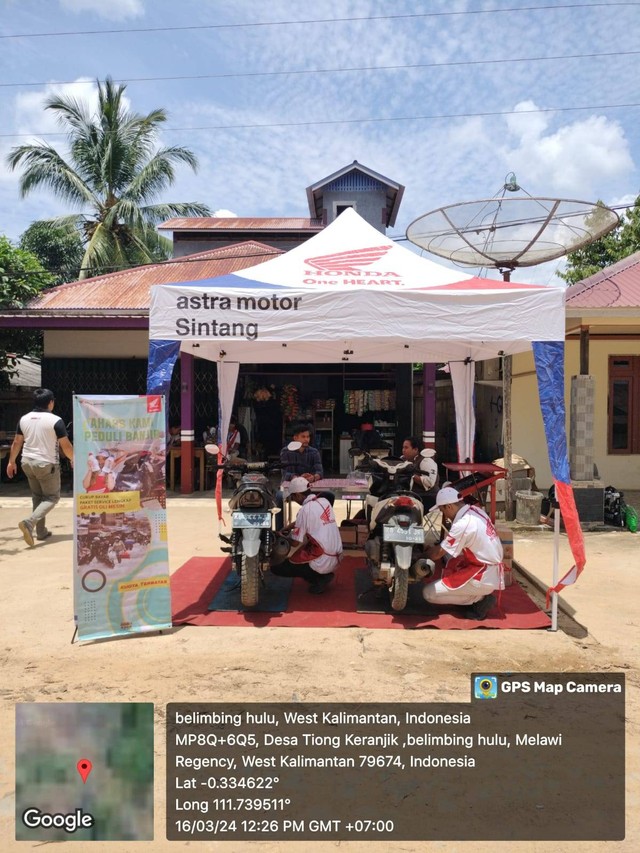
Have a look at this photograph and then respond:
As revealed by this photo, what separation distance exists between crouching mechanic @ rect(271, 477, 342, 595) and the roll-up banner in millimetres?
1164

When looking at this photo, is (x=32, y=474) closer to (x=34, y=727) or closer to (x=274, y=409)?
(x=34, y=727)

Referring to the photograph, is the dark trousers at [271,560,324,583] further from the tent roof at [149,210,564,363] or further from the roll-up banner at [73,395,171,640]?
the tent roof at [149,210,564,363]

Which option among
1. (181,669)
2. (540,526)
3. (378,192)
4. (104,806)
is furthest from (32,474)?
(378,192)

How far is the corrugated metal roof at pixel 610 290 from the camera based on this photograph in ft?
29.2

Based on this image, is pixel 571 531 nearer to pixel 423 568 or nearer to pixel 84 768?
pixel 423 568

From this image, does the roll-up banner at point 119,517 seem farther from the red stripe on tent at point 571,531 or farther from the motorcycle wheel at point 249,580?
the red stripe on tent at point 571,531

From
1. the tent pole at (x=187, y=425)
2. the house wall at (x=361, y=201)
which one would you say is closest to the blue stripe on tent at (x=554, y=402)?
the tent pole at (x=187, y=425)

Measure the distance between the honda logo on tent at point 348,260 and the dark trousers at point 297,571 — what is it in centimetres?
267

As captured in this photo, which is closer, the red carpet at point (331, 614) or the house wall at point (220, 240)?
the red carpet at point (331, 614)

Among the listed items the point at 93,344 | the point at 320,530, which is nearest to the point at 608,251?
the point at 93,344

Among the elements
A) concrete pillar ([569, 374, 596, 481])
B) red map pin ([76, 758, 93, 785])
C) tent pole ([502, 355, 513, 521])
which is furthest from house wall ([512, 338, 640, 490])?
red map pin ([76, 758, 93, 785])

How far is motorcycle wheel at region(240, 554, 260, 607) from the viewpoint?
15.3ft

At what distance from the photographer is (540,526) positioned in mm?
8492

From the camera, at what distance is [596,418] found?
11.4 meters
